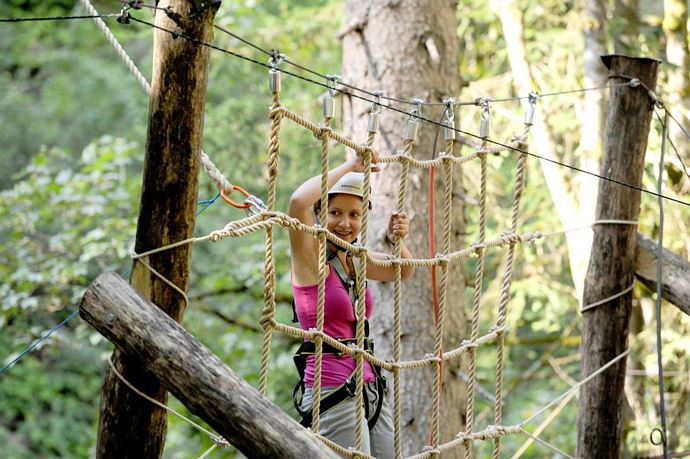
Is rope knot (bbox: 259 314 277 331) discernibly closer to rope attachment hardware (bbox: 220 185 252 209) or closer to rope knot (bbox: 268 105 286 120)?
rope attachment hardware (bbox: 220 185 252 209)

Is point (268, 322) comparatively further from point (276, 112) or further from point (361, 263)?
point (276, 112)

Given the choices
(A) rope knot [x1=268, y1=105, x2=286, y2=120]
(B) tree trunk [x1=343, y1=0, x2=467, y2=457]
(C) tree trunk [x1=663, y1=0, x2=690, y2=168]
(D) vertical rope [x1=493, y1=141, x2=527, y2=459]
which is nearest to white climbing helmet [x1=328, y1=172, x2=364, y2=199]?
(A) rope knot [x1=268, y1=105, x2=286, y2=120]

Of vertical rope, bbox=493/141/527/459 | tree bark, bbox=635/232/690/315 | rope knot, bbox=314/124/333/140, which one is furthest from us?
tree bark, bbox=635/232/690/315

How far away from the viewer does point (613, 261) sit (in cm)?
264

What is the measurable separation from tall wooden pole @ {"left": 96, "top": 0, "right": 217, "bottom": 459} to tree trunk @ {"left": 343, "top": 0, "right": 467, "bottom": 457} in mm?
1346

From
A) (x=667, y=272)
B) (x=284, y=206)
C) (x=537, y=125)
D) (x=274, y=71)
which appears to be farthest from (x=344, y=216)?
(x=284, y=206)

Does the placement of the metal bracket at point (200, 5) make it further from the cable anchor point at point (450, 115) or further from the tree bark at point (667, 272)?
the tree bark at point (667, 272)

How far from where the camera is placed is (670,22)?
429cm

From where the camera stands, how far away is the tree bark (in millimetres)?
2592

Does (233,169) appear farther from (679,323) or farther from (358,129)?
(679,323)

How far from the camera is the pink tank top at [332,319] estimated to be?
2.01 meters

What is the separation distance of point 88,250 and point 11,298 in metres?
0.40

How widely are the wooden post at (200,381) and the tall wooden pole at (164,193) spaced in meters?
0.05

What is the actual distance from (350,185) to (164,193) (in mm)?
450
